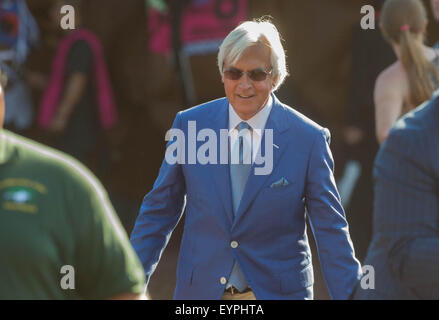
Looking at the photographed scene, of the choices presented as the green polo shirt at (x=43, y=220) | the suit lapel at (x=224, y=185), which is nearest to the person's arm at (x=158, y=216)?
→ the suit lapel at (x=224, y=185)

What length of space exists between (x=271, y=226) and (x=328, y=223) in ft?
0.75

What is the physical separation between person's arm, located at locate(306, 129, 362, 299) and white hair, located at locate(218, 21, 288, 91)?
15.1 inches

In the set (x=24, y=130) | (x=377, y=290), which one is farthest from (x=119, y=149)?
(x=377, y=290)

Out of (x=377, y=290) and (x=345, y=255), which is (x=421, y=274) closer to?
(x=377, y=290)

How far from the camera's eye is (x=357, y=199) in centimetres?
736

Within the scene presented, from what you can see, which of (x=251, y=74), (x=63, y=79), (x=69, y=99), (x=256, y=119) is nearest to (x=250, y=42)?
(x=251, y=74)

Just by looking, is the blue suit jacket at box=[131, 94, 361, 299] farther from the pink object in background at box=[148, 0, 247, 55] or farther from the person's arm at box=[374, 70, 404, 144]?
the pink object in background at box=[148, 0, 247, 55]

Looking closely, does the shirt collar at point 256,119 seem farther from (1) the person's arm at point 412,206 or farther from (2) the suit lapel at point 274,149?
(1) the person's arm at point 412,206

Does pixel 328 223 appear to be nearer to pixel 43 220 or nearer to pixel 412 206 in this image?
pixel 412 206

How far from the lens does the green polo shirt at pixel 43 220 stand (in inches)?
96.1

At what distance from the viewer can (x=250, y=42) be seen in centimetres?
392

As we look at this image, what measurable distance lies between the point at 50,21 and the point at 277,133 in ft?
18.3

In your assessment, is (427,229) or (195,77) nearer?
(427,229)

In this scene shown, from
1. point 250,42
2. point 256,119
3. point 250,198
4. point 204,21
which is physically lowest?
point 250,198
